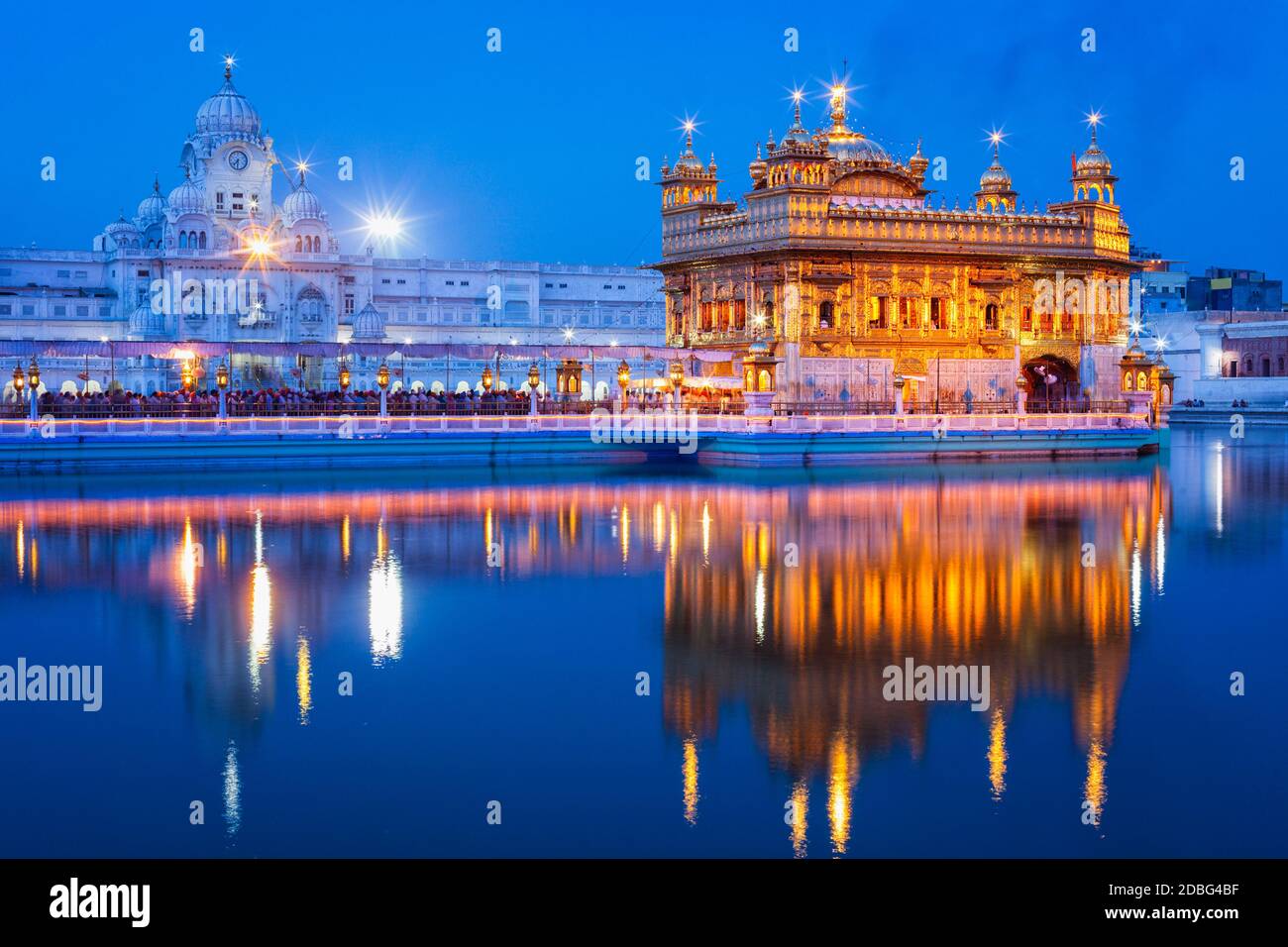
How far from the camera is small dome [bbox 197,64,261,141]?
283ft

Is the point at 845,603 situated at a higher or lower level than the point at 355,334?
lower

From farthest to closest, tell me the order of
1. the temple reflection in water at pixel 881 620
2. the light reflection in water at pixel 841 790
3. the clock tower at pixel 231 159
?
1. the clock tower at pixel 231 159
2. the temple reflection in water at pixel 881 620
3. the light reflection in water at pixel 841 790

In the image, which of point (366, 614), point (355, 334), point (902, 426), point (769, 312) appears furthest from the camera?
point (355, 334)

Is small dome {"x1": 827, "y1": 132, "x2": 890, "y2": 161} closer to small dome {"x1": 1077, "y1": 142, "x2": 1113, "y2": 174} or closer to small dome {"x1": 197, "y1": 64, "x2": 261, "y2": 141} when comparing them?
small dome {"x1": 1077, "y1": 142, "x2": 1113, "y2": 174}

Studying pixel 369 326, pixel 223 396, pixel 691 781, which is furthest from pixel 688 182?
pixel 691 781

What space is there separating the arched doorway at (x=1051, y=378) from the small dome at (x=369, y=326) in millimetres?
37779

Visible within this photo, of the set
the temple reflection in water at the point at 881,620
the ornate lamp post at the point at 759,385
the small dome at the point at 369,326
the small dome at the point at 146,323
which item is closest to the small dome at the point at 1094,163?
the ornate lamp post at the point at 759,385

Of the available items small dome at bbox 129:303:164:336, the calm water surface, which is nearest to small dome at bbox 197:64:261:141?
small dome at bbox 129:303:164:336

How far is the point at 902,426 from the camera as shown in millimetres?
38750

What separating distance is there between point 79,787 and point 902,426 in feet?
101

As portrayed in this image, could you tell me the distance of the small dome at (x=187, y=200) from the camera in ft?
266

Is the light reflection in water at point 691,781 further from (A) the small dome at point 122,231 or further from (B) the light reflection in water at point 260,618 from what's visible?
(A) the small dome at point 122,231

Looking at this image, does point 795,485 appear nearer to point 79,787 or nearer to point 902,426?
point 902,426
